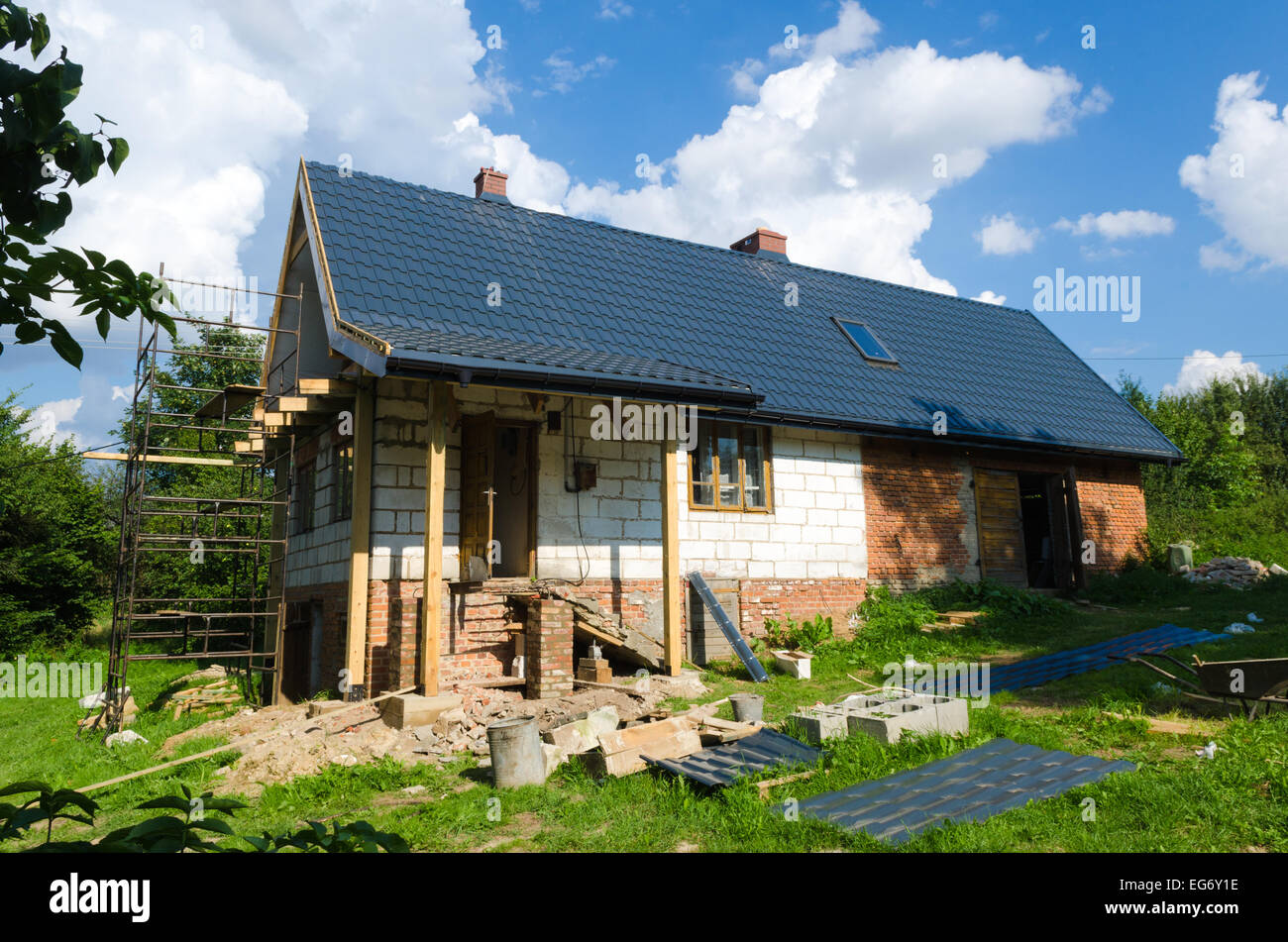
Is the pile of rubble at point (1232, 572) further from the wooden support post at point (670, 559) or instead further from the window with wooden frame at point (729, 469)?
the wooden support post at point (670, 559)

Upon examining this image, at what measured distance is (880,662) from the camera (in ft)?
40.9

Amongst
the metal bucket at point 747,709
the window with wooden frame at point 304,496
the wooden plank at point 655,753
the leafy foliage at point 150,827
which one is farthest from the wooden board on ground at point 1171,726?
the window with wooden frame at point 304,496

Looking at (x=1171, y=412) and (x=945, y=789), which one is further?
(x=1171, y=412)

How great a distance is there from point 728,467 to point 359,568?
6000mm

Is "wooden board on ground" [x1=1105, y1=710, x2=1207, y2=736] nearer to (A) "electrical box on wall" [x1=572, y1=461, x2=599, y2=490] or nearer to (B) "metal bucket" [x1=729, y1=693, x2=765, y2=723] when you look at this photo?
(B) "metal bucket" [x1=729, y1=693, x2=765, y2=723]

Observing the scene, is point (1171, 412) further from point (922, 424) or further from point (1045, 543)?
point (922, 424)

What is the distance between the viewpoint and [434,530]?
988 cm

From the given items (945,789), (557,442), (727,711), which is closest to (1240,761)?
(945,789)

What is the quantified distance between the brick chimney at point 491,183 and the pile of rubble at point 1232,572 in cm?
1652

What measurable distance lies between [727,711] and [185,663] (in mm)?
18060

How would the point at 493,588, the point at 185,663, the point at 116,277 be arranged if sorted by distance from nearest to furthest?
the point at 116,277
the point at 493,588
the point at 185,663

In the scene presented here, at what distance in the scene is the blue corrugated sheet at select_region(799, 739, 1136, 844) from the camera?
18.8ft
